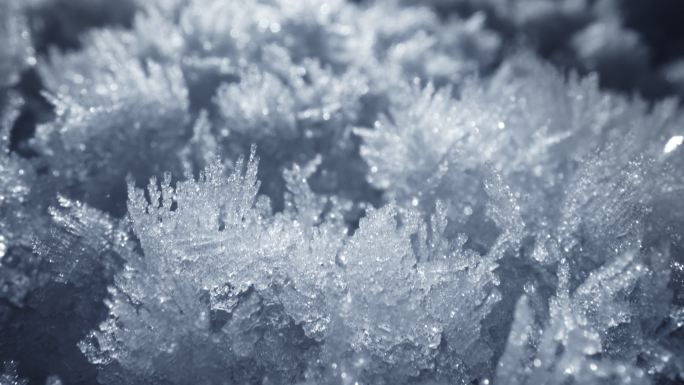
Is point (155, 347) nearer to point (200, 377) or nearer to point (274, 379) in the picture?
point (200, 377)

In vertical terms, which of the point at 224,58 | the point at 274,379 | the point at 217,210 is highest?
the point at 224,58

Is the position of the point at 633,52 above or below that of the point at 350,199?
above

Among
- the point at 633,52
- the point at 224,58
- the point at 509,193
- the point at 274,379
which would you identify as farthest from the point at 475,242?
the point at 633,52

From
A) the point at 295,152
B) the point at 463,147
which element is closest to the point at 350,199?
the point at 295,152

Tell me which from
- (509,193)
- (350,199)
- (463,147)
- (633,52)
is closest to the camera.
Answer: (509,193)

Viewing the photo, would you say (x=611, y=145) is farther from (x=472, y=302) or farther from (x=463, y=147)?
(x=472, y=302)

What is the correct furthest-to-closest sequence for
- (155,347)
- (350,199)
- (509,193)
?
(350,199), (509,193), (155,347)

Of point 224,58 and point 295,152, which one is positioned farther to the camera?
point 224,58
